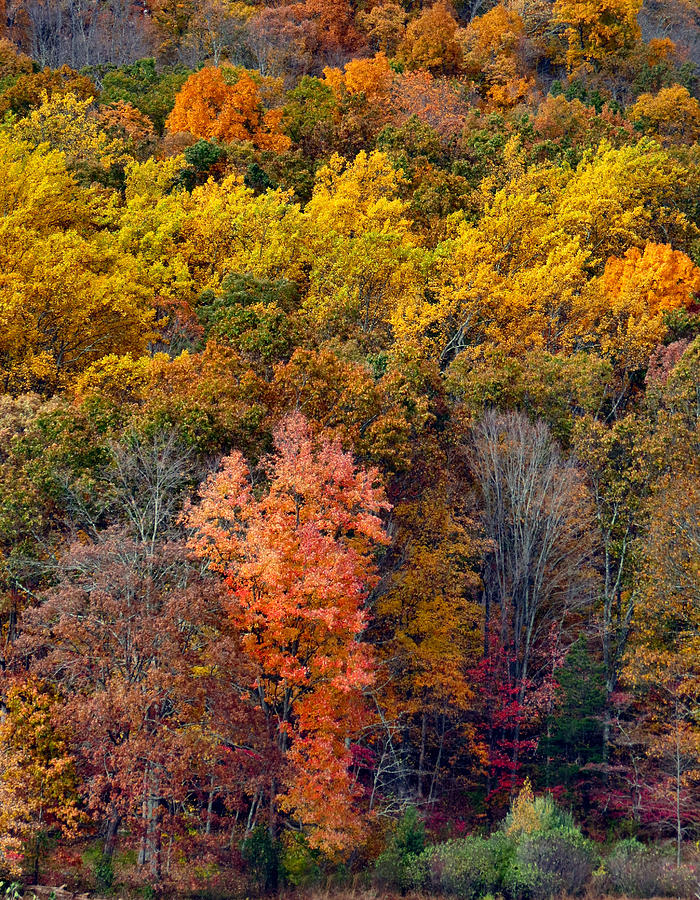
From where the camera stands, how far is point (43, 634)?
26.5 m

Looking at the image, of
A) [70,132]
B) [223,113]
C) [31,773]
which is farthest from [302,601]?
[223,113]

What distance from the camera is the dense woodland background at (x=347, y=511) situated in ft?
87.4

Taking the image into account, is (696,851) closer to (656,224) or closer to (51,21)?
(656,224)

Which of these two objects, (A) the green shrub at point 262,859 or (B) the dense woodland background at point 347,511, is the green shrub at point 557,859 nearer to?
(B) the dense woodland background at point 347,511

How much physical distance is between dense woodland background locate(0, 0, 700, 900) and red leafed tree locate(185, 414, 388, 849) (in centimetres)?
12

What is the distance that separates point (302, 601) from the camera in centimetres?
2666

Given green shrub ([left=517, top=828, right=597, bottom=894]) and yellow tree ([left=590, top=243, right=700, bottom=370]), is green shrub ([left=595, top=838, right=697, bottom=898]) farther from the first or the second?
yellow tree ([left=590, top=243, right=700, bottom=370])

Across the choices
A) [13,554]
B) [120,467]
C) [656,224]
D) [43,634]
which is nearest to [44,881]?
[43,634]

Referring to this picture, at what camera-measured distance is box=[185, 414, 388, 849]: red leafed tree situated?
87.2 feet

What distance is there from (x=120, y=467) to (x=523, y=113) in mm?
48300

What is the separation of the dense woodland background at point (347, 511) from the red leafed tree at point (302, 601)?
123 millimetres

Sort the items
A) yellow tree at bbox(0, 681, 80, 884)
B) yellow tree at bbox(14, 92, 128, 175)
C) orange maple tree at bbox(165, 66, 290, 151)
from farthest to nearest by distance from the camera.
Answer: orange maple tree at bbox(165, 66, 290, 151), yellow tree at bbox(14, 92, 128, 175), yellow tree at bbox(0, 681, 80, 884)

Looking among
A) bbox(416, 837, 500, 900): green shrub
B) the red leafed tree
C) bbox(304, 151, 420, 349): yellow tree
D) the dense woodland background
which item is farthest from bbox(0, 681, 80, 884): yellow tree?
bbox(304, 151, 420, 349): yellow tree

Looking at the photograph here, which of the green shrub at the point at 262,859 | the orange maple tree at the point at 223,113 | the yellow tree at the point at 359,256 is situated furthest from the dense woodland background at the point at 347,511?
the orange maple tree at the point at 223,113
